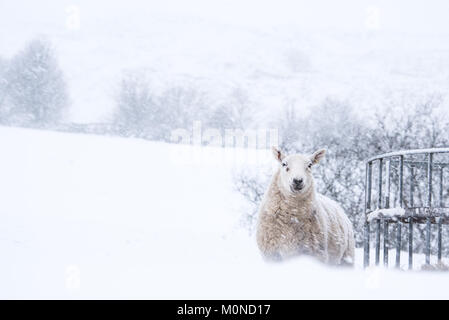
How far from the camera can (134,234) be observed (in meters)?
19.0

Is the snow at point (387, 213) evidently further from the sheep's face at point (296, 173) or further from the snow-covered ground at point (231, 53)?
the snow-covered ground at point (231, 53)

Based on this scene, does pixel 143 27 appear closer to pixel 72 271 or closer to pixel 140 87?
pixel 140 87

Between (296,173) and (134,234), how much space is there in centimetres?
1205

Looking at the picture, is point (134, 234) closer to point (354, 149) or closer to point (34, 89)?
point (354, 149)

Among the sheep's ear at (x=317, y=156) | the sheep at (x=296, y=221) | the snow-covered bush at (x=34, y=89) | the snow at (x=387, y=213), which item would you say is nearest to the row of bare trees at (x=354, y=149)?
the snow at (x=387, y=213)

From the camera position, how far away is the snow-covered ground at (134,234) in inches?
193

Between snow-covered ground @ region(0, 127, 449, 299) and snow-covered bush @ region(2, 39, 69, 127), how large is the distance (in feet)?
48.2

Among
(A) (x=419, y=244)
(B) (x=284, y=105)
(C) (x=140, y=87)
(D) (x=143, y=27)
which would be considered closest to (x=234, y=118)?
(B) (x=284, y=105)

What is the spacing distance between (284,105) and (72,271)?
5826 cm

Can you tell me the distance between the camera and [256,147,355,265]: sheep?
7730 mm

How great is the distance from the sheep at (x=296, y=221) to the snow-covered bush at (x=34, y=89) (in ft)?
129

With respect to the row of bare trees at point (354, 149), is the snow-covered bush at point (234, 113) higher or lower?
higher

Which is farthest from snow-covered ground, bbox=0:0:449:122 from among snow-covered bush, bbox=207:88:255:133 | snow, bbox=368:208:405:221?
snow, bbox=368:208:405:221

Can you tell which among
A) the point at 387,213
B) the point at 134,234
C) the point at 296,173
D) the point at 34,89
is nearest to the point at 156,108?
the point at 34,89
